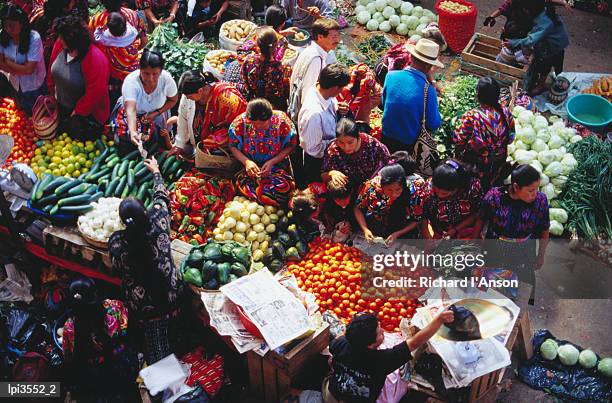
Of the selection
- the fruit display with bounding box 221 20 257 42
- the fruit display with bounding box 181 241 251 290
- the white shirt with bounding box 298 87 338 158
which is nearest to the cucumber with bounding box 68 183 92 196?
the fruit display with bounding box 181 241 251 290

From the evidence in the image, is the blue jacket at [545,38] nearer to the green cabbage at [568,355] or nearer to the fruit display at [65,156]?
the green cabbage at [568,355]

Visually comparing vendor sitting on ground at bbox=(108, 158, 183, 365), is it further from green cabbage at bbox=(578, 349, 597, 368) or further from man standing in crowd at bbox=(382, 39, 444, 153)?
green cabbage at bbox=(578, 349, 597, 368)

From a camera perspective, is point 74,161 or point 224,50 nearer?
point 74,161

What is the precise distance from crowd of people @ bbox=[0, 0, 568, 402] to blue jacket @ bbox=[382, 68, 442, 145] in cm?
1

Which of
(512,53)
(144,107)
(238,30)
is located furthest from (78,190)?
(512,53)

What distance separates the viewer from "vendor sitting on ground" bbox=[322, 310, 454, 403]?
3.67 meters

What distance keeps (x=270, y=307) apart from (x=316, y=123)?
1.63 m

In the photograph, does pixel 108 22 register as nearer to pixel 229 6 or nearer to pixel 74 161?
pixel 74 161

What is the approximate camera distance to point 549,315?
5352 mm

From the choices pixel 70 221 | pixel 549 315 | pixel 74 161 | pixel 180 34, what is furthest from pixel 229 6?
pixel 549 315

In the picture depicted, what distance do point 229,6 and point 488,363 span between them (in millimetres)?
5963

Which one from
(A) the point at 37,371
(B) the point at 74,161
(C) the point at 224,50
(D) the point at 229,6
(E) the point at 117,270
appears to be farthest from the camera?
(D) the point at 229,6

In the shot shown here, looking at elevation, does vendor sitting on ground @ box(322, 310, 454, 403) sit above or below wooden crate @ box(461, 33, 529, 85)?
below

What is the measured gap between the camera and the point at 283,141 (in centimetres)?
529
